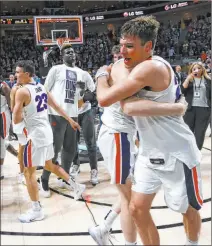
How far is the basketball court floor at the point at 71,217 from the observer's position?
287 centimetres

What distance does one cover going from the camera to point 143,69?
1.84m

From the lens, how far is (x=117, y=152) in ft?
8.43

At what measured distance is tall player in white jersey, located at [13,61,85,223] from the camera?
129 inches

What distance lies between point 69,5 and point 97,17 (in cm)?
258

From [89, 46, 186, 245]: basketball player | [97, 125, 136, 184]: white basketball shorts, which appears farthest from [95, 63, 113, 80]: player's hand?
[97, 125, 136, 184]: white basketball shorts

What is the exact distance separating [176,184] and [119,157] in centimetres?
61

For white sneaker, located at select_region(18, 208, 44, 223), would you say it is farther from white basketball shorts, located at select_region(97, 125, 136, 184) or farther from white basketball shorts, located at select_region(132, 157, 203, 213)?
white basketball shorts, located at select_region(132, 157, 203, 213)

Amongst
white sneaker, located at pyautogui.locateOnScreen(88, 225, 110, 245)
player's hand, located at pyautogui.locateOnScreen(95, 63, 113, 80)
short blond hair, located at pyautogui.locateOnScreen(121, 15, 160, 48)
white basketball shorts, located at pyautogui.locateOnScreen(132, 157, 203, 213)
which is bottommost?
white sneaker, located at pyautogui.locateOnScreen(88, 225, 110, 245)

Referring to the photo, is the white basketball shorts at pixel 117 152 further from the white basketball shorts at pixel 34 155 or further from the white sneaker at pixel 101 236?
the white basketball shorts at pixel 34 155

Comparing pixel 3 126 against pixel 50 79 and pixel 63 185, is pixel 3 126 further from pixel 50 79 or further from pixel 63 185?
pixel 63 185

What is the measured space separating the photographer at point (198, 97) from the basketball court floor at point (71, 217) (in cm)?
70

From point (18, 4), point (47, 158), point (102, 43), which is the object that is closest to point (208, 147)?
point (47, 158)

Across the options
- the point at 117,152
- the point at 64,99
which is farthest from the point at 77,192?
the point at 117,152

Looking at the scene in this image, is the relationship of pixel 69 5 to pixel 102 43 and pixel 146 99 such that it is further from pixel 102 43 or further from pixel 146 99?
pixel 146 99
